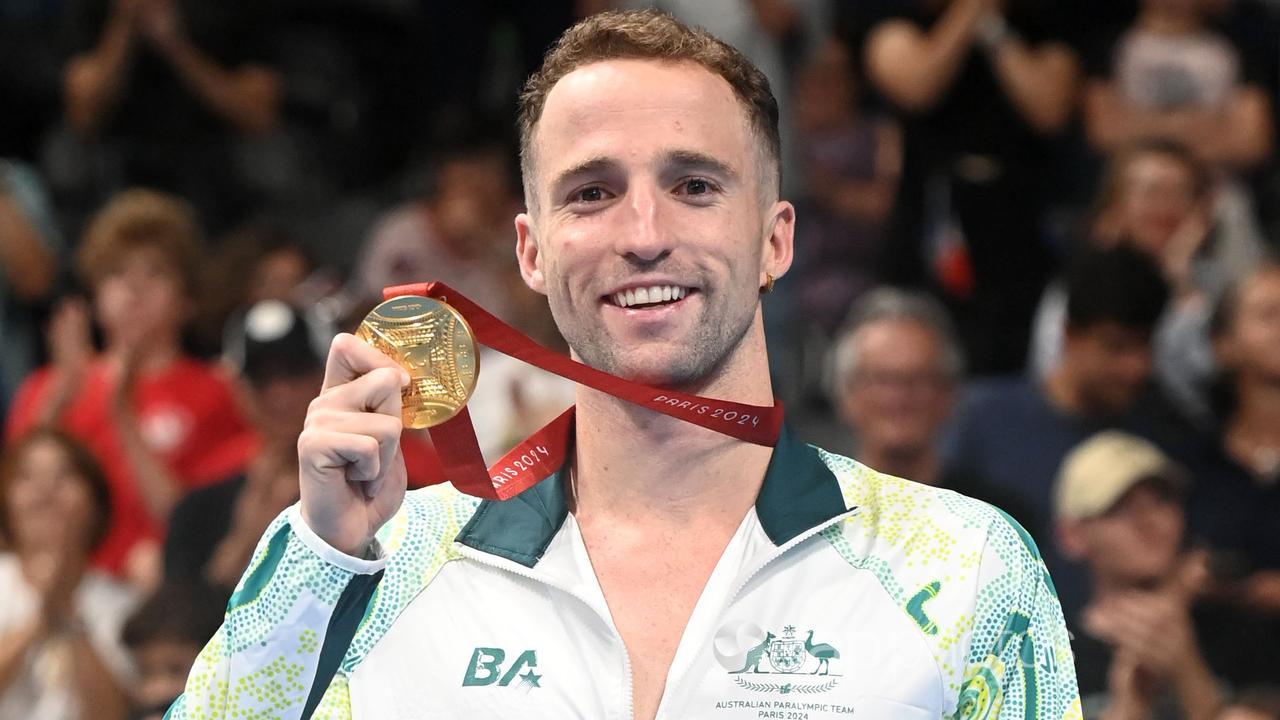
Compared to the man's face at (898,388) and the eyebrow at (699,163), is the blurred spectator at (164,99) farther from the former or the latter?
the eyebrow at (699,163)

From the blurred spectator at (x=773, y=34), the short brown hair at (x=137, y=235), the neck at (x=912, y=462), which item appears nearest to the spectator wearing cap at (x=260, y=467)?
the short brown hair at (x=137, y=235)

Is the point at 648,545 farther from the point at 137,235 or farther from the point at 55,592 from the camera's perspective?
the point at 137,235

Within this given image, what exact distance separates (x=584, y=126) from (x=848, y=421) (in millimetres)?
3493

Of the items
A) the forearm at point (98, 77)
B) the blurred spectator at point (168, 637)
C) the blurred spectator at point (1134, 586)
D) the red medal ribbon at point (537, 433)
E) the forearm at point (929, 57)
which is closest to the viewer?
the red medal ribbon at point (537, 433)

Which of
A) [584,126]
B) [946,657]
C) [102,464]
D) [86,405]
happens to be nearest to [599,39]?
[584,126]

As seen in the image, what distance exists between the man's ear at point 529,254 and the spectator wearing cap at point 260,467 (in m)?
3.14

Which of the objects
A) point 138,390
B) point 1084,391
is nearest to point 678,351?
point 1084,391

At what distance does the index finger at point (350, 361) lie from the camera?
2484 mm

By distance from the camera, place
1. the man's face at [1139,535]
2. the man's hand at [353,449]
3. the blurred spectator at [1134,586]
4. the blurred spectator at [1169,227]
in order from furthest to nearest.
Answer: the blurred spectator at [1169,227] → the man's face at [1139,535] → the blurred spectator at [1134,586] → the man's hand at [353,449]

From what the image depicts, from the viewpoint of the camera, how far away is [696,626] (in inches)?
105

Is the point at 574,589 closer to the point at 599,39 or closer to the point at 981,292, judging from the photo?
the point at 599,39

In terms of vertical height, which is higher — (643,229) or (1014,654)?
(643,229)

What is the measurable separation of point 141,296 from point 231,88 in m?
1.65

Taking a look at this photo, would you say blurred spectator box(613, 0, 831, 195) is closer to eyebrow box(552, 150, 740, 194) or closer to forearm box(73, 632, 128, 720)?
forearm box(73, 632, 128, 720)
